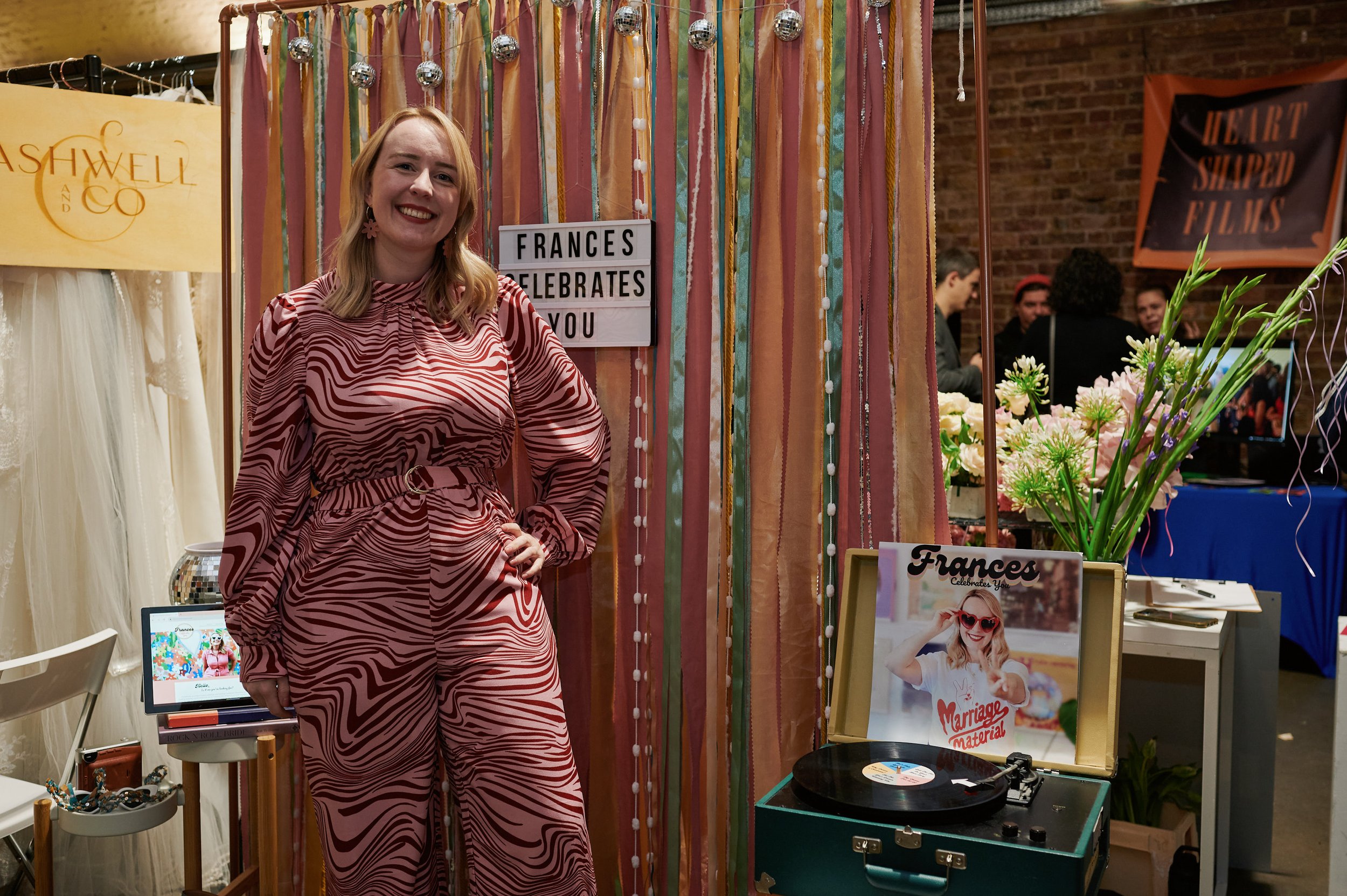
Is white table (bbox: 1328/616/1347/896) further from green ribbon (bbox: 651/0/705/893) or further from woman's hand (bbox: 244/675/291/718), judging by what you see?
woman's hand (bbox: 244/675/291/718)

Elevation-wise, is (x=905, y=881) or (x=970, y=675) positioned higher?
(x=970, y=675)

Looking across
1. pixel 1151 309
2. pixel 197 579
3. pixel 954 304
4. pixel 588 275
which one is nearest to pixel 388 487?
pixel 588 275

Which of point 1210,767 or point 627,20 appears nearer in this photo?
point 627,20

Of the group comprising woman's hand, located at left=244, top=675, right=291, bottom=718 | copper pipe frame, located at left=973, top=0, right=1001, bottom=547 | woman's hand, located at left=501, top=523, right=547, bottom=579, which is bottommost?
woman's hand, located at left=244, top=675, right=291, bottom=718

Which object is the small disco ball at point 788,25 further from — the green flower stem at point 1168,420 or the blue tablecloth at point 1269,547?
the blue tablecloth at point 1269,547

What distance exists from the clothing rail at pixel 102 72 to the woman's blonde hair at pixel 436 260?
5.22ft

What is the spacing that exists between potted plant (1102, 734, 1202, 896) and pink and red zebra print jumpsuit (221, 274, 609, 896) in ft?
4.43

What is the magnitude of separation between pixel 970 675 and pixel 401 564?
1.02m

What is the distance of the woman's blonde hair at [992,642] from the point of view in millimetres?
1937

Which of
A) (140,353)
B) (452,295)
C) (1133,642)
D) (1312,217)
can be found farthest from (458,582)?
(1312,217)

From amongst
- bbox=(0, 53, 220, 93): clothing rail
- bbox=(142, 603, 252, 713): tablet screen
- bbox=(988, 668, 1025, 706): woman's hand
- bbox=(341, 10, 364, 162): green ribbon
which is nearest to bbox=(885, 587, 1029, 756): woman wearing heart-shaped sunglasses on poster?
bbox=(988, 668, 1025, 706): woman's hand

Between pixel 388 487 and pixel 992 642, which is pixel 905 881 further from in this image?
pixel 388 487

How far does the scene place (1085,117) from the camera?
623cm

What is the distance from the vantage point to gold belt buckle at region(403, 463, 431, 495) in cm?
196
